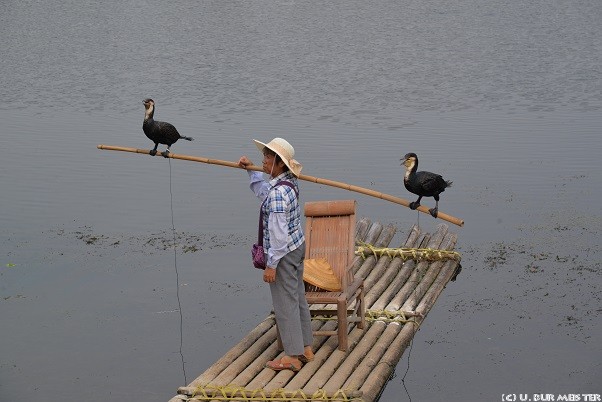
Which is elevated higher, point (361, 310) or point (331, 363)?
point (361, 310)

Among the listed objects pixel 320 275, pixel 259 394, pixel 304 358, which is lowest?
pixel 259 394

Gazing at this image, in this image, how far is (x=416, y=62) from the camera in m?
23.4

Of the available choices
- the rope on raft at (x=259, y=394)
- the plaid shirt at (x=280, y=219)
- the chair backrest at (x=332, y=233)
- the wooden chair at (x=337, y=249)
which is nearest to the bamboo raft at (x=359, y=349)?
the rope on raft at (x=259, y=394)

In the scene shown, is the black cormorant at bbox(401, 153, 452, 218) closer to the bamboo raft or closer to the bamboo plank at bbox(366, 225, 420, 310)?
the bamboo raft

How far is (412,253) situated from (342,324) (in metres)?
3.01

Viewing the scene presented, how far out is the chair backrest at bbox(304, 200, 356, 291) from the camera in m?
9.02

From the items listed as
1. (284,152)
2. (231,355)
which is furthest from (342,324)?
(284,152)

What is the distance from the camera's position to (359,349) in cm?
873

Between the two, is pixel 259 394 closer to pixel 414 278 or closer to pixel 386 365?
pixel 386 365

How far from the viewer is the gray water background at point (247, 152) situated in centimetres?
1066

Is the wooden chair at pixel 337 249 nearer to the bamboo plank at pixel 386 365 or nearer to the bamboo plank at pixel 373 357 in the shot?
the bamboo plank at pixel 373 357

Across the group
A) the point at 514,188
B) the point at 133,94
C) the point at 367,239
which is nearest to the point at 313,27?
the point at 133,94

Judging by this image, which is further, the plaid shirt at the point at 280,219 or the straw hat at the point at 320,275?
the straw hat at the point at 320,275

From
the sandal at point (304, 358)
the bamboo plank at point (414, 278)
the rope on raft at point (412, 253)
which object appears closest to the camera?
the sandal at point (304, 358)
